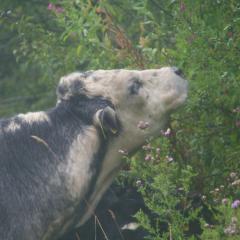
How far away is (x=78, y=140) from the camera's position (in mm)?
6723

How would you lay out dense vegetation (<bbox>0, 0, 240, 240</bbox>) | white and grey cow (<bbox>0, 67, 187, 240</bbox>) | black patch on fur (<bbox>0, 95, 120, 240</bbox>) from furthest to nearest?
white and grey cow (<bbox>0, 67, 187, 240</bbox>) → black patch on fur (<bbox>0, 95, 120, 240</bbox>) → dense vegetation (<bbox>0, 0, 240, 240</bbox>)

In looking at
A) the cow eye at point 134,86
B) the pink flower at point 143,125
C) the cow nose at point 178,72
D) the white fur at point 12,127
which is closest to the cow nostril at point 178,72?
the cow nose at point 178,72

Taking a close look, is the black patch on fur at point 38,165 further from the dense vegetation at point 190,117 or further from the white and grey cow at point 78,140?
the dense vegetation at point 190,117

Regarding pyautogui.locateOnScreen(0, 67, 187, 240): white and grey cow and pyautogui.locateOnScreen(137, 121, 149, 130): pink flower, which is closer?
pyautogui.locateOnScreen(137, 121, 149, 130): pink flower

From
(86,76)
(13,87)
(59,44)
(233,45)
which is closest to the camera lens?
(233,45)

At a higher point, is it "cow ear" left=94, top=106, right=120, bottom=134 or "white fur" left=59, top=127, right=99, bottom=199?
"cow ear" left=94, top=106, right=120, bottom=134

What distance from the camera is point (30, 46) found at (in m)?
9.72

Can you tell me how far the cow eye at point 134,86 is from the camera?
266 inches

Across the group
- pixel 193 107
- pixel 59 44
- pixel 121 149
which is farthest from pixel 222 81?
pixel 59 44

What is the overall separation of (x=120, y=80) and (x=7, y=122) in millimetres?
785

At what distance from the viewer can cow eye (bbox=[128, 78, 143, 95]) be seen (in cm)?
→ 677

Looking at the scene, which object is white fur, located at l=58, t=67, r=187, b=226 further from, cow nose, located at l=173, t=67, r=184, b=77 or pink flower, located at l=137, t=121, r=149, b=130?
pink flower, located at l=137, t=121, r=149, b=130

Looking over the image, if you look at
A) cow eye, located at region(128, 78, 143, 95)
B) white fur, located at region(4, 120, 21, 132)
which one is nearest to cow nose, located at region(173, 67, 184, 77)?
cow eye, located at region(128, 78, 143, 95)

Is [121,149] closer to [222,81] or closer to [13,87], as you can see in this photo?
[222,81]
